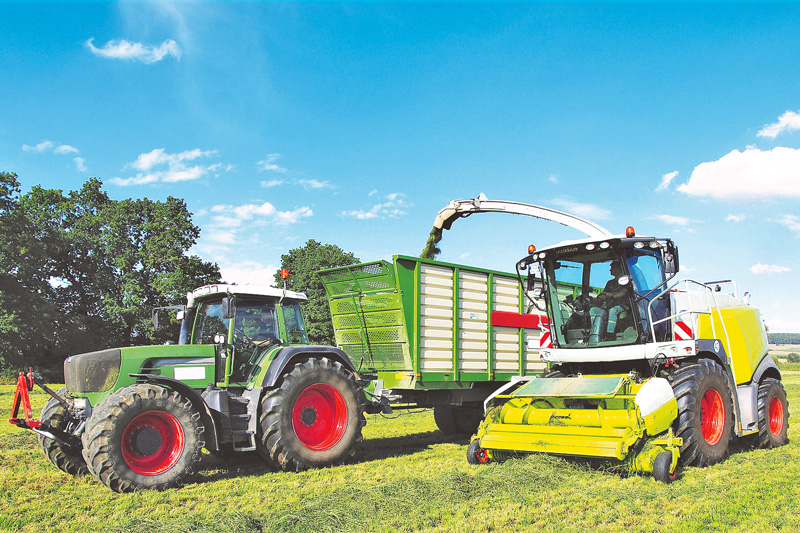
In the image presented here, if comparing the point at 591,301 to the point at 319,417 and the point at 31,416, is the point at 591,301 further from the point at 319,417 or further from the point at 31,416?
the point at 31,416

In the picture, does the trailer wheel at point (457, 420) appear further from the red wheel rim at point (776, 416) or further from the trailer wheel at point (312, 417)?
the red wheel rim at point (776, 416)

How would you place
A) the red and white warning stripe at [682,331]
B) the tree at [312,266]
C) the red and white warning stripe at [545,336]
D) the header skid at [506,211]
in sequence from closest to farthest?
the red and white warning stripe at [682,331] → the red and white warning stripe at [545,336] → the header skid at [506,211] → the tree at [312,266]

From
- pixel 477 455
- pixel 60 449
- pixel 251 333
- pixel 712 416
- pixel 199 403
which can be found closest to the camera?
pixel 199 403

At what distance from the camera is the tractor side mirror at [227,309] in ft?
23.6

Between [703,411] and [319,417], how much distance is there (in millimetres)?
4588

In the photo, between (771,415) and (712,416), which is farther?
(771,415)

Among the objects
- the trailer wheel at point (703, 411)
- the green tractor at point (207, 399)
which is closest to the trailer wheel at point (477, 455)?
the green tractor at point (207, 399)

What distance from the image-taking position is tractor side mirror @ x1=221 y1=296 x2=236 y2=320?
718 centimetres

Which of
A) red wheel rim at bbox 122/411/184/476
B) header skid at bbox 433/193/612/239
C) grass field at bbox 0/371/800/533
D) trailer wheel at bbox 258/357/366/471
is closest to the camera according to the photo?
grass field at bbox 0/371/800/533

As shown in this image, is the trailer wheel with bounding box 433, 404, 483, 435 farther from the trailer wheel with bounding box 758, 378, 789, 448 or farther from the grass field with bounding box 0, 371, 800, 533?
the trailer wheel with bounding box 758, 378, 789, 448

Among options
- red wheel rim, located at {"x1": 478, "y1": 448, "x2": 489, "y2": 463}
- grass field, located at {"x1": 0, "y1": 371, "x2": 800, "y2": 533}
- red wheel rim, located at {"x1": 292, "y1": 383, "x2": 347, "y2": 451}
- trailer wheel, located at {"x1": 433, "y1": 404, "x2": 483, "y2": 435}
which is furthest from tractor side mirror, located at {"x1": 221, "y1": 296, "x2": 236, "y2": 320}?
trailer wheel, located at {"x1": 433, "y1": 404, "x2": 483, "y2": 435}

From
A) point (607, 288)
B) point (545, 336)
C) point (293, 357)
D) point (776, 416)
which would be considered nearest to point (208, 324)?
point (293, 357)

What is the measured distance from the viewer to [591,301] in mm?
7918

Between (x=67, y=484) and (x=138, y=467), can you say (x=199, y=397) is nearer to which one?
(x=138, y=467)
